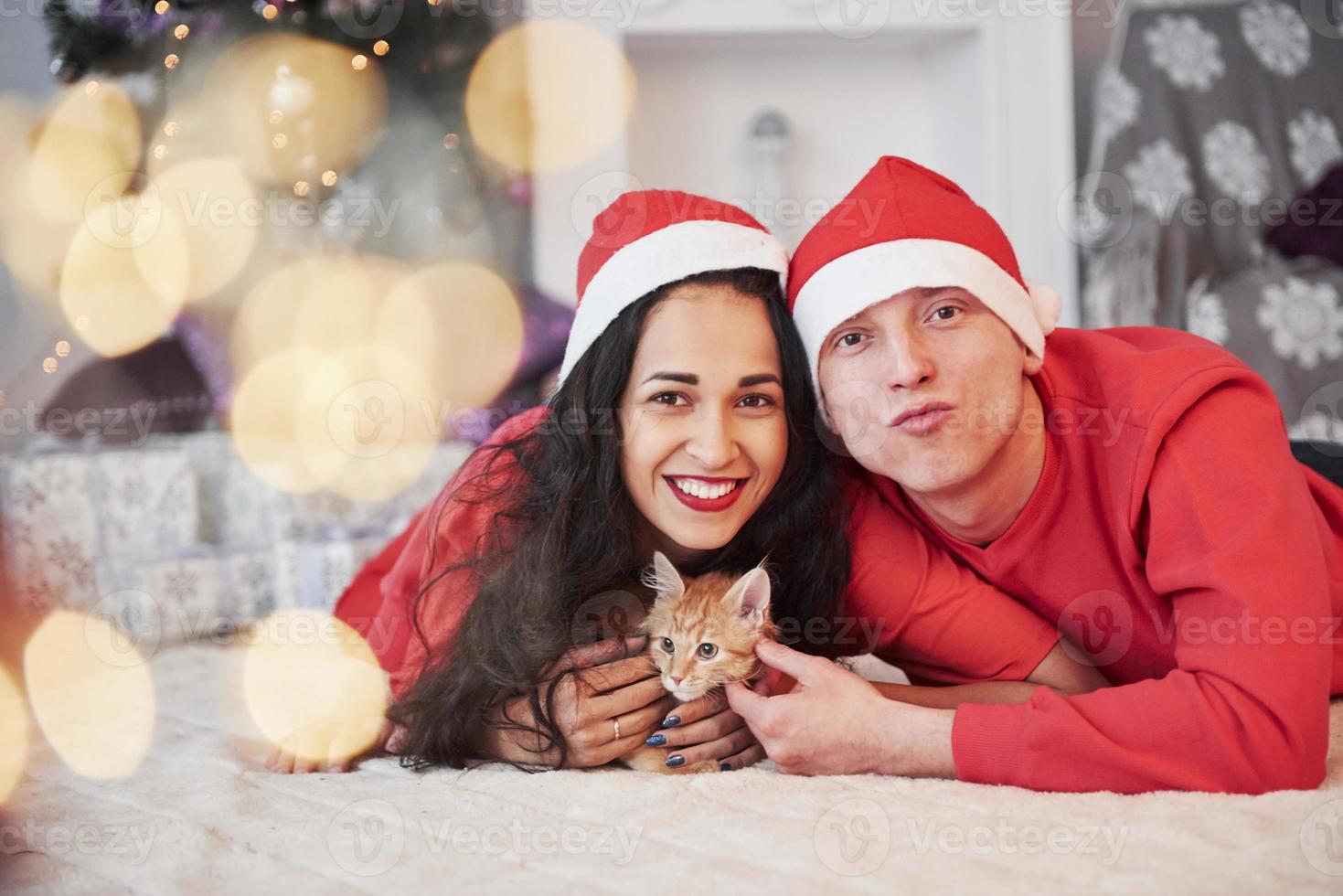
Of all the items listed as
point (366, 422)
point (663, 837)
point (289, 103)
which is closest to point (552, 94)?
point (289, 103)

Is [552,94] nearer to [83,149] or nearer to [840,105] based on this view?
[840,105]

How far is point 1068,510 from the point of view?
145 cm

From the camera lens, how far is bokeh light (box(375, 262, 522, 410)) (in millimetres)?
3020

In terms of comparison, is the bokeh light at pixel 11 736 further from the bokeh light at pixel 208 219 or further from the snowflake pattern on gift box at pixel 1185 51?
the snowflake pattern on gift box at pixel 1185 51

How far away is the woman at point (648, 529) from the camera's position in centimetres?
141

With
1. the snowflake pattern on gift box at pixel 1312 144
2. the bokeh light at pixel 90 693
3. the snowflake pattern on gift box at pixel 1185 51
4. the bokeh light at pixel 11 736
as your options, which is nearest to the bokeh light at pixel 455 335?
the bokeh light at pixel 90 693

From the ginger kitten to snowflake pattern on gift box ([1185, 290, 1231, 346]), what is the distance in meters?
1.92

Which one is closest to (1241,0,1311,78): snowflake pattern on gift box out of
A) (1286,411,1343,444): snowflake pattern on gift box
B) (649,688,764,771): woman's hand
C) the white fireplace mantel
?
the white fireplace mantel

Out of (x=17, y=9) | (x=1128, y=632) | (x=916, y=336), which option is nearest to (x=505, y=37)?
(x=17, y=9)

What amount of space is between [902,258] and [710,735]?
69 centimetres

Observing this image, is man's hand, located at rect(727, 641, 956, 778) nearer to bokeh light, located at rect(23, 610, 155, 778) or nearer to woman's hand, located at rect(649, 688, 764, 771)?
woman's hand, located at rect(649, 688, 764, 771)

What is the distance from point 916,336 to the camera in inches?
53.9

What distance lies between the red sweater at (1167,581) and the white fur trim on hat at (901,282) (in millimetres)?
159

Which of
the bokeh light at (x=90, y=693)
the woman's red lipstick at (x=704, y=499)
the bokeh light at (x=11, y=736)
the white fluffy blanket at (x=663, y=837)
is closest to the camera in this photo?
the white fluffy blanket at (x=663, y=837)
